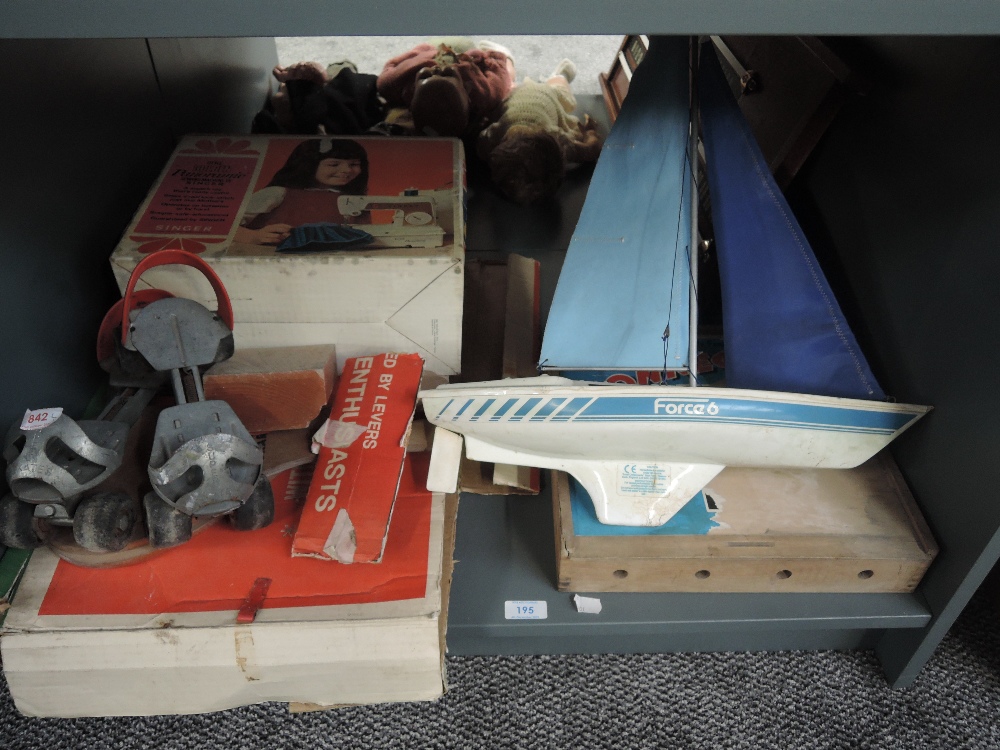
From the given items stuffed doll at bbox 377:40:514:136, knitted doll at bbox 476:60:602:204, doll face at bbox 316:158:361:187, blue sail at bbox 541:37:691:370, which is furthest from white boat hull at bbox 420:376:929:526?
stuffed doll at bbox 377:40:514:136

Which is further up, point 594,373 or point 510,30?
point 510,30

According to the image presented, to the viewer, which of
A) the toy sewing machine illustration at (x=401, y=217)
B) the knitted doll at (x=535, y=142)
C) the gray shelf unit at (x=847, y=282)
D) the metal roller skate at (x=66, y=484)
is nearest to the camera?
the metal roller skate at (x=66, y=484)

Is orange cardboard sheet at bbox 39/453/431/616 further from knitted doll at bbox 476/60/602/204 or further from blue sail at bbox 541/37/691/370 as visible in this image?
knitted doll at bbox 476/60/602/204

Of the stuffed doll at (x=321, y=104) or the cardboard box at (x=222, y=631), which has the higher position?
the stuffed doll at (x=321, y=104)

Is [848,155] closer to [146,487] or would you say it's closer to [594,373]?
[594,373]

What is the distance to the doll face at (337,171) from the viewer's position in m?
0.92

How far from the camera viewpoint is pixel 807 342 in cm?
80

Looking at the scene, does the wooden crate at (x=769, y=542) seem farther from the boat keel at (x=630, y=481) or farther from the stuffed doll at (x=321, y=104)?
the stuffed doll at (x=321, y=104)

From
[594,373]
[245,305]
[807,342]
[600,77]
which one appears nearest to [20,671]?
[245,305]

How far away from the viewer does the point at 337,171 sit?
938 millimetres

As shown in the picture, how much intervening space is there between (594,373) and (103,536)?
52cm

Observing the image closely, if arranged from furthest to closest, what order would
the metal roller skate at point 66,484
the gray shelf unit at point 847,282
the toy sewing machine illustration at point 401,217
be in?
1. the toy sewing machine illustration at point 401,217
2. the gray shelf unit at point 847,282
3. the metal roller skate at point 66,484

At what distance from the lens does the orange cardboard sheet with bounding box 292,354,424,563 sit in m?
0.71

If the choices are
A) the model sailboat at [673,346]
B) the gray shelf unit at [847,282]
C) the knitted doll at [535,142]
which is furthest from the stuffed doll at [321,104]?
the model sailboat at [673,346]
